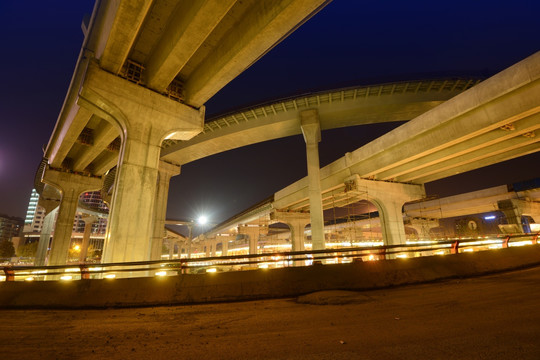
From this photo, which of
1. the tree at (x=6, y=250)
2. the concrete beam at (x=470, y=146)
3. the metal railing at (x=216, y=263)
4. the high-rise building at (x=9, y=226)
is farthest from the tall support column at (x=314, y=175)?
the high-rise building at (x=9, y=226)

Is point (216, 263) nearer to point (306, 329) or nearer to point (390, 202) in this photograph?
point (306, 329)

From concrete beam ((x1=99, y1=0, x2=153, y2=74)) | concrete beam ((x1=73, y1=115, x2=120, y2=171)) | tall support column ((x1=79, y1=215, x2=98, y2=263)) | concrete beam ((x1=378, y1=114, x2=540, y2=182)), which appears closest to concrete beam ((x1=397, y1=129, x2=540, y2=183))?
concrete beam ((x1=378, y1=114, x2=540, y2=182))

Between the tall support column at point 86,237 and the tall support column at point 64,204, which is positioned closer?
the tall support column at point 64,204

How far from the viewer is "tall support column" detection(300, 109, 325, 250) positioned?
879 inches

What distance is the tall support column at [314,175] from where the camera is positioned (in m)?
22.3

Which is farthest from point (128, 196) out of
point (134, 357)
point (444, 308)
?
point (444, 308)

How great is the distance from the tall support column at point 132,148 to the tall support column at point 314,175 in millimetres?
12935

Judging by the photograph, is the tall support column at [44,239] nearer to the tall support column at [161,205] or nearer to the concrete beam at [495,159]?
the tall support column at [161,205]

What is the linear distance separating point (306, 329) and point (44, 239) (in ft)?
167

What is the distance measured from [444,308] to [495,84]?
14111mm

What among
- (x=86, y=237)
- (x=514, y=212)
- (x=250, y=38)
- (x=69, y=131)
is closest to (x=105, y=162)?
(x=69, y=131)

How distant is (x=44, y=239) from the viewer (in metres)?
40.1

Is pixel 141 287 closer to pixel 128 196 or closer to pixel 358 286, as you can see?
pixel 128 196

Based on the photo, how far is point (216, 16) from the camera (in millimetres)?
10047
